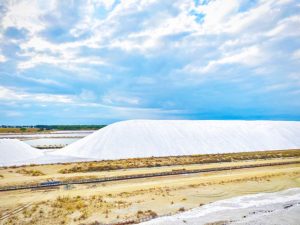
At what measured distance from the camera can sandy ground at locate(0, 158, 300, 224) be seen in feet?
46.1

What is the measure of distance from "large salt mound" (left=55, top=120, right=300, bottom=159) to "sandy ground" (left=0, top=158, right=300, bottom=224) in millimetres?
14746

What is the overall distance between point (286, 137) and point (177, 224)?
46804mm

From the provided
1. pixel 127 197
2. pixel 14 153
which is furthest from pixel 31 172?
pixel 127 197

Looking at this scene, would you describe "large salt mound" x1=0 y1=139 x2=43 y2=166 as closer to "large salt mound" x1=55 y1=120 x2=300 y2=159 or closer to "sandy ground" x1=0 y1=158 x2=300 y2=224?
"large salt mound" x1=55 y1=120 x2=300 y2=159

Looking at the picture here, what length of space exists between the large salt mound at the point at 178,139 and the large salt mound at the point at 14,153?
13.4 ft

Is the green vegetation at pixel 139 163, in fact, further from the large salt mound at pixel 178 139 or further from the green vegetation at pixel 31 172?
the large salt mound at pixel 178 139

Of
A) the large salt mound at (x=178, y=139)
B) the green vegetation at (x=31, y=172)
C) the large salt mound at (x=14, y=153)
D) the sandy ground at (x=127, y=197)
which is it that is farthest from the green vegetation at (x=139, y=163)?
the large salt mound at (x=14, y=153)

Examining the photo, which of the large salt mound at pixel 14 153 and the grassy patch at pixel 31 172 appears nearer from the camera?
the grassy patch at pixel 31 172

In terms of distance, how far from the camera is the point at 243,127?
175ft

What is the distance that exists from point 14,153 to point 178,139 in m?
23.0

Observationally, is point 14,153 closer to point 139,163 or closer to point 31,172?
point 31,172

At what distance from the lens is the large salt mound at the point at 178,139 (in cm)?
3841

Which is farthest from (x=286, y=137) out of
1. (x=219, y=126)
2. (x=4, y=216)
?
(x=4, y=216)

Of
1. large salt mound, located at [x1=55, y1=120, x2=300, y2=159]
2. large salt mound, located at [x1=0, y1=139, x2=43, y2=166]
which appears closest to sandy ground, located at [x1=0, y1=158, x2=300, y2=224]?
large salt mound, located at [x1=0, y1=139, x2=43, y2=166]
